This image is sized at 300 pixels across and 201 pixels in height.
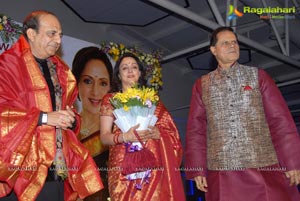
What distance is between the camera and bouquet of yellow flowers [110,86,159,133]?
8.02 ft

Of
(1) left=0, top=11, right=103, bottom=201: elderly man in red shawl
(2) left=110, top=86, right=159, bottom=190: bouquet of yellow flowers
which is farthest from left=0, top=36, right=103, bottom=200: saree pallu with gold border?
(2) left=110, top=86, right=159, bottom=190: bouquet of yellow flowers

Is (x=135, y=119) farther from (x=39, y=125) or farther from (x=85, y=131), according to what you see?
(x=85, y=131)

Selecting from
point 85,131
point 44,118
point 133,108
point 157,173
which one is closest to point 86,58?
point 85,131

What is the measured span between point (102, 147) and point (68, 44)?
1.19m

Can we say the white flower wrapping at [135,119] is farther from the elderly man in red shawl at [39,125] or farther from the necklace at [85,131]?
the necklace at [85,131]

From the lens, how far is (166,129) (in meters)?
2.79

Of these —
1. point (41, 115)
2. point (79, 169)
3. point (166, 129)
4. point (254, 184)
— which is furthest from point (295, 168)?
point (41, 115)

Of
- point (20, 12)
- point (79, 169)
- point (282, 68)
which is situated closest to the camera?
point (79, 169)

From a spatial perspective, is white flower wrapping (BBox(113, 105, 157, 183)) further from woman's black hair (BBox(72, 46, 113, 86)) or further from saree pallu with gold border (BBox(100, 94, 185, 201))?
woman's black hair (BBox(72, 46, 113, 86))

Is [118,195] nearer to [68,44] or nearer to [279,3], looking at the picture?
[68,44]

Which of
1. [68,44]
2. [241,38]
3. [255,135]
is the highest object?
[241,38]

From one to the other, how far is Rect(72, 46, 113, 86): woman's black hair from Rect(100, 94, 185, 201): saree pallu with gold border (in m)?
1.42

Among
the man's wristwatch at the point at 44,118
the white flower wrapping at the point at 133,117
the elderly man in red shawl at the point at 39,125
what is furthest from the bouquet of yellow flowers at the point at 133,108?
the man's wristwatch at the point at 44,118

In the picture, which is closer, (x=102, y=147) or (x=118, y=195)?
(x=118, y=195)
